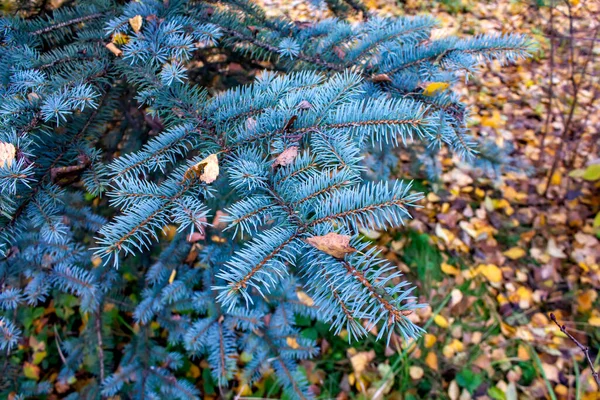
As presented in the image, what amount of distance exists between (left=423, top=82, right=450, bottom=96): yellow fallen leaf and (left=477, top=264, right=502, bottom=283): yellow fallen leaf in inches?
54.1

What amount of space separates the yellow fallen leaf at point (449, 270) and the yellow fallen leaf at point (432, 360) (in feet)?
1.43

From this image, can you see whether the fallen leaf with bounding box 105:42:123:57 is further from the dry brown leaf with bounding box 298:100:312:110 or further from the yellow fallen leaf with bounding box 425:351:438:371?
the yellow fallen leaf with bounding box 425:351:438:371

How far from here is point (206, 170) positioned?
709mm

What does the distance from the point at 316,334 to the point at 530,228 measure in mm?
1357

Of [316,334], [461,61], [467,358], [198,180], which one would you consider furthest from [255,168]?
[467,358]

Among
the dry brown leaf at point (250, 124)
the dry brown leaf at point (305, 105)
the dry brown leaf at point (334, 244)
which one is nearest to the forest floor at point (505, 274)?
the dry brown leaf at point (305, 105)

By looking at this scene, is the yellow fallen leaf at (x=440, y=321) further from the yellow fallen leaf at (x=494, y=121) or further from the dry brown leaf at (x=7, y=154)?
the dry brown leaf at (x=7, y=154)

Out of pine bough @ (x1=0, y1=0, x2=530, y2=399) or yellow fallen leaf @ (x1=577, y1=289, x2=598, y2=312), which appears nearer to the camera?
pine bough @ (x1=0, y1=0, x2=530, y2=399)

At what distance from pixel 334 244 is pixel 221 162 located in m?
0.33

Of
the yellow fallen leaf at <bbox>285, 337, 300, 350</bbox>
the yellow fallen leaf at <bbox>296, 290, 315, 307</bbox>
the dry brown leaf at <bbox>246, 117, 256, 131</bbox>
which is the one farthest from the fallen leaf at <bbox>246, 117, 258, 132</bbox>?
the yellow fallen leaf at <bbox>285, 337, 300, 350</bbox>

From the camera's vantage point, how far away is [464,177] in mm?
2434

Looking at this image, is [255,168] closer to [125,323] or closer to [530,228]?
[125,323]

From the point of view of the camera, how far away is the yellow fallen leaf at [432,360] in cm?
174

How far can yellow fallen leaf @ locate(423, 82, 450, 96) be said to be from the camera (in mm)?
914
